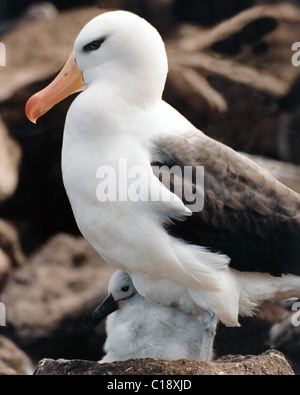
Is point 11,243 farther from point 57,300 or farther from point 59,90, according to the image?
point 59,90

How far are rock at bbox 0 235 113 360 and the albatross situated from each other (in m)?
0.93

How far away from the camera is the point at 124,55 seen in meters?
2.79

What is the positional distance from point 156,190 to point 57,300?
1337 mm

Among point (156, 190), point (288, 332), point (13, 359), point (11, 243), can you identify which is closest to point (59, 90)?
point (156, 190)

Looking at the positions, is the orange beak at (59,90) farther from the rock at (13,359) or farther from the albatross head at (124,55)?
the rock at (13,359)

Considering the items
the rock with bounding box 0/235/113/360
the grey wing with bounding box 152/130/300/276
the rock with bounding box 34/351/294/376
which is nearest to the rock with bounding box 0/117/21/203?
the rock with bounding box 0/235/113/360

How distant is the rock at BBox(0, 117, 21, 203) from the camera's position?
3.69 m

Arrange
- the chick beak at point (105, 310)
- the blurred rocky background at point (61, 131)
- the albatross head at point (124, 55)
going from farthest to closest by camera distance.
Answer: the blurred rocky background at point (61, 131) → the chick beak at point (105, 310) → the albatross head at point (124, 55)

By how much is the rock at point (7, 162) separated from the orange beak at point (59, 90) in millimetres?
800

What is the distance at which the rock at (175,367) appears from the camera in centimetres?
267

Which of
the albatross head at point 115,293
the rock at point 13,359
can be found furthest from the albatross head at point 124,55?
the rock at point 13,359

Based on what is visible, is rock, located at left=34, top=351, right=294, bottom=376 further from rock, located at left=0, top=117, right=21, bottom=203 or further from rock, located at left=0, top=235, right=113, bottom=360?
rock, located at left=0, top=117, right=21, bottom=203
